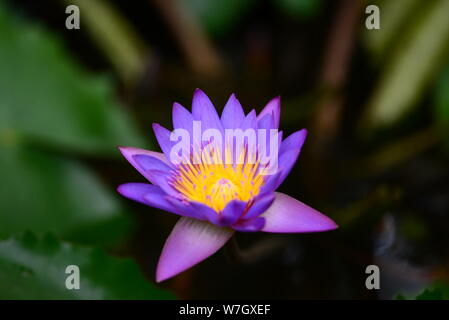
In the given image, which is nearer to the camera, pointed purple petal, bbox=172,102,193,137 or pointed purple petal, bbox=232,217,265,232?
pointed purple petal, bbox=232,217,265,232

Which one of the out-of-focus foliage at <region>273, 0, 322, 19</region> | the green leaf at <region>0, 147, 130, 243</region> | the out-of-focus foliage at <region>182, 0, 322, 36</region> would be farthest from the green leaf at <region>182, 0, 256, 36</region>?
the green leaf at <region>0, 147, 130, 243</region>

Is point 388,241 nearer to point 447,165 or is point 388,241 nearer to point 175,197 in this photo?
point 447,165

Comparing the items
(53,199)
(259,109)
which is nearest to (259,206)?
(259,109)

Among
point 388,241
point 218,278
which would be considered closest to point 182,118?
point 218,278

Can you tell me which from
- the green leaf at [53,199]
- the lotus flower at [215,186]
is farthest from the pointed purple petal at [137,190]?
the green leaf at [53,199]

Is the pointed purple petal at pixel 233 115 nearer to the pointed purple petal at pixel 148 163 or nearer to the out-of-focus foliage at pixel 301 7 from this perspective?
the pointed purple petal at pixel 148 163

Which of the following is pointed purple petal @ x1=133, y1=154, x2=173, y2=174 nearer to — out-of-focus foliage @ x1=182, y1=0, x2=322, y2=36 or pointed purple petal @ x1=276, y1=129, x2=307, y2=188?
pointed purple petal @ x1=276, y1=129, x2=307, y2=188
